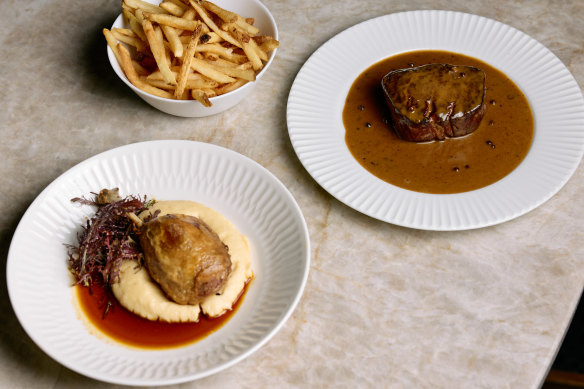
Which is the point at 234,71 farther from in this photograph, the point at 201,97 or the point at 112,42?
the point at 112,42

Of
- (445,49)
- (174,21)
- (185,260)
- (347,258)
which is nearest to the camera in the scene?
(185,260)

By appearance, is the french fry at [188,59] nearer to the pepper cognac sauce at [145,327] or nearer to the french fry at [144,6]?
the french fry at [144,6]

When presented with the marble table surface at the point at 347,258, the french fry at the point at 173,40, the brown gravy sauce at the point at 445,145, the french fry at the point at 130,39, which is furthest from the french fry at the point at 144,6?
the brown gravy sauce at the point at 445,145

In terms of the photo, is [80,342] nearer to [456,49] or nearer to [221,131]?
[221,131]

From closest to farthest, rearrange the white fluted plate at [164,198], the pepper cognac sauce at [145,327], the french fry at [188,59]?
1. the white fluted plate at [164,198]
2. the pepper cognac sauce at [145,327]
3. the french fry at [188,59]

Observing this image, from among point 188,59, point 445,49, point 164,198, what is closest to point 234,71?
point 188,59
